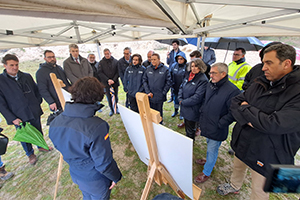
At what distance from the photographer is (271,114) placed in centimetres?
103

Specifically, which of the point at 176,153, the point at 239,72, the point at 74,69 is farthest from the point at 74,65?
the point at 239,72

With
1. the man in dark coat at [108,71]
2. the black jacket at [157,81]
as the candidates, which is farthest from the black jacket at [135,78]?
the man in dark coat at [108,71]

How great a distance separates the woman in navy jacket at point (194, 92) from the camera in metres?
1.96

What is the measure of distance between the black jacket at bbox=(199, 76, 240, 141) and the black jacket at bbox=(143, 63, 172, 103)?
4.15 ft

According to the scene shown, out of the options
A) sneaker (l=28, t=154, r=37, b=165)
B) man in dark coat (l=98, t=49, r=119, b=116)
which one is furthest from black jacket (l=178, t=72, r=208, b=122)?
sneaker (l=28, t=154, r=37, b=165)

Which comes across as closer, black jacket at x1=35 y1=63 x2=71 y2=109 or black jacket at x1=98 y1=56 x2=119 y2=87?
black jacket at x1=35 y1=63 x2=71 y2=109

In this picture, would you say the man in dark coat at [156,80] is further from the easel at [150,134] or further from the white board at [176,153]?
Result: the easel at [150,134]

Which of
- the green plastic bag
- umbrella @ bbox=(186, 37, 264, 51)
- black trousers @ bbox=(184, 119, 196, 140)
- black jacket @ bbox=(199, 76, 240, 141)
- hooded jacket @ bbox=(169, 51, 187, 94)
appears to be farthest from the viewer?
umbrella @ bbox=(186, 37, 264, 51)

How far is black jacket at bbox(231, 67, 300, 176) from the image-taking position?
3.18ft

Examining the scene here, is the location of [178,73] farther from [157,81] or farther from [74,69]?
[74,69]

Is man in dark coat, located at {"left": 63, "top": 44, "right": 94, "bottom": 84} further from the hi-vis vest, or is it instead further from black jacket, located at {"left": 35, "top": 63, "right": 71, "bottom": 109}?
the hi-vis vest

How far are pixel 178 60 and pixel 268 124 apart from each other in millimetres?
2491

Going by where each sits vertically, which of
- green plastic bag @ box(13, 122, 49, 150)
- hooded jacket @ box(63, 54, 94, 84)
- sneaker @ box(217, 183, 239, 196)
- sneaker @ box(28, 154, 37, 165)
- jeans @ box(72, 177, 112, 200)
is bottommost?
sneaker @ box(217, 183, 239, 196)

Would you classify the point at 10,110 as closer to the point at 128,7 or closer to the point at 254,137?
the point at 128,7
